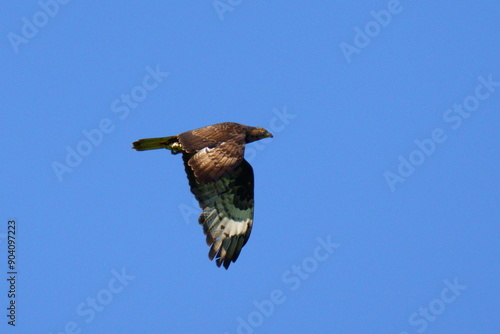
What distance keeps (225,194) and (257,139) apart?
3.96 feet

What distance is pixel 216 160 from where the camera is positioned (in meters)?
11.9

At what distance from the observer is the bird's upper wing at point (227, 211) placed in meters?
13.6

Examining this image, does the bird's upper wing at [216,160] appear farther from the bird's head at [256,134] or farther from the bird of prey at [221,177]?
the bird's head at [256,134]

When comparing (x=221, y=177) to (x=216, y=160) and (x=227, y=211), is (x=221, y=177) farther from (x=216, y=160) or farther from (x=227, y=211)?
(x=227, y=211)

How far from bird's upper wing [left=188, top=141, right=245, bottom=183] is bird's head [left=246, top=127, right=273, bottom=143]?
1034 mm

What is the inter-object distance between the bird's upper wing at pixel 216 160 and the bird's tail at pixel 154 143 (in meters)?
0.95

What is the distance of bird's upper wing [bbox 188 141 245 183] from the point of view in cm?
1177

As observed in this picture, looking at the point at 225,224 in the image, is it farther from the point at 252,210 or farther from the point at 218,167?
the point at 218,167

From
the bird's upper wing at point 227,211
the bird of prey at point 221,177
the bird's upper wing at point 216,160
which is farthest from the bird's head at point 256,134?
the bird's upper wing at point 216,160

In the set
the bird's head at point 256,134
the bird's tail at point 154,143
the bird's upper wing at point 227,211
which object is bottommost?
the bird's upper wing at point 227,211

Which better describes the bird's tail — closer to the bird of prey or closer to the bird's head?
the bird of prey

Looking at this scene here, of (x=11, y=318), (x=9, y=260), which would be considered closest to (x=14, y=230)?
(x=9, y=260)

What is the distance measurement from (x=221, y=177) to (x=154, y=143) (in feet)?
3.78

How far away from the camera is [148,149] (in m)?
13.2
